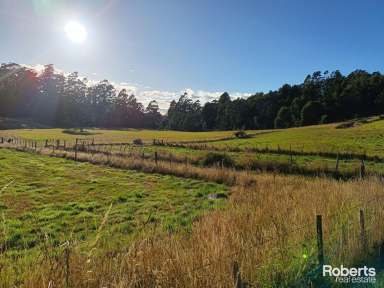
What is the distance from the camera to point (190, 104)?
164875mm

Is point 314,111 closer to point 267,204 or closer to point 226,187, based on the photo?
point 226,187

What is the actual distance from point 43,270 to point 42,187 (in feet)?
56.9

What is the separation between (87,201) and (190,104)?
149 metres

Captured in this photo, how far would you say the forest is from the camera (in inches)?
4286

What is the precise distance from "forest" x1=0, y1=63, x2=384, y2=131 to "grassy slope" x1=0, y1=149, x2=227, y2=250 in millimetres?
91322

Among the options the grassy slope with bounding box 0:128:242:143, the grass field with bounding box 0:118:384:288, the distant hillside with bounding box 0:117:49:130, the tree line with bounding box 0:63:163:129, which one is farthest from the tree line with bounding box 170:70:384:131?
the grass field with bounding box 0:118:384:288

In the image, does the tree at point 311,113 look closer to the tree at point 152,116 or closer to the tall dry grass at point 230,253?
the tree at point 152,116

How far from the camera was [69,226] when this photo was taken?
39.8 feet

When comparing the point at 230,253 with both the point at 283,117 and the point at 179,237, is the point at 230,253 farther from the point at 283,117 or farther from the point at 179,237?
the point at 283,117

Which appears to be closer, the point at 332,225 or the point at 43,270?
the point at 43,270

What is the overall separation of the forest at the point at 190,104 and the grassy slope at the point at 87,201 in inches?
3595

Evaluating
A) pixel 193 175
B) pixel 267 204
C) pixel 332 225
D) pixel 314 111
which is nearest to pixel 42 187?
pixel 193 175

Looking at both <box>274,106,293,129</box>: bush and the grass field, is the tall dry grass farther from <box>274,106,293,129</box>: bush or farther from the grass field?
<box>274,106,293,129</box>: bush

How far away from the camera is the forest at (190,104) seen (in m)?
109
